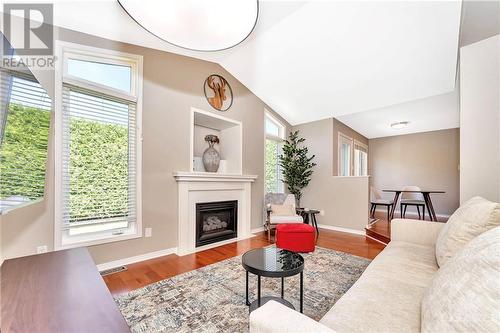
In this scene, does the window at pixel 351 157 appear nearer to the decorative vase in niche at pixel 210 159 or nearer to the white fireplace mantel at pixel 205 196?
the white fireplace mantel at pixel 205 196

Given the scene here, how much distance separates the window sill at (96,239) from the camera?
93.8 inches

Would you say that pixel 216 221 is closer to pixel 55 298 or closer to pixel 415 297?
pixel 55 298

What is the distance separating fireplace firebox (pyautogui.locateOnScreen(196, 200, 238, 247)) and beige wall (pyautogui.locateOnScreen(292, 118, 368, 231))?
2141 mm

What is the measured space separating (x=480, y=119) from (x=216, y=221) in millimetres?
3739

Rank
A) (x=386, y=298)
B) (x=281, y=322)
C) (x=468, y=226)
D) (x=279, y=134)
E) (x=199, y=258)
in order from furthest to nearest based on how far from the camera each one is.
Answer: (x=279, y=134), (x=199, y=258), (x=468, y=226), (x=386, y=298), (x=281, y=322)

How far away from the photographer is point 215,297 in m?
2.00

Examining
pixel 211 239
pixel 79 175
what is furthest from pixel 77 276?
pixel 211 239

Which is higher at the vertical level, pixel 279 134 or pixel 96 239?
pixel 279 134

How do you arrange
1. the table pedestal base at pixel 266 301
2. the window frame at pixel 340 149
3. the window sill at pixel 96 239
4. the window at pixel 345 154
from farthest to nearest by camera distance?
1. the window at pixel 345 154
2. the window frame at pixel 340 149
3. the window sill at pixel 96 239
4. the table pedestal base at pixel 266 301

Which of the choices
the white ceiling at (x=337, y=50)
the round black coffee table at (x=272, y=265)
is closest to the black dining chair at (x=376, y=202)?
the white ceiling at (x=337, y=50)

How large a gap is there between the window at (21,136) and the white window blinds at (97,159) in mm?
722

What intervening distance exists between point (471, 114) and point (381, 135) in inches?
187

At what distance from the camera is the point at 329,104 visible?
4469 millimetres

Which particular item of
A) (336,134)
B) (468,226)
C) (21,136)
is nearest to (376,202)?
(336,134)
